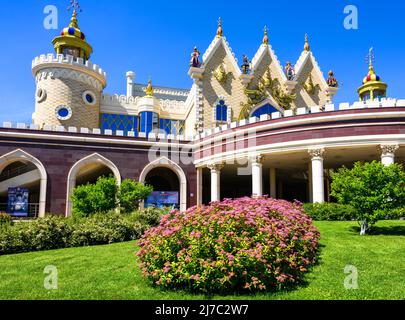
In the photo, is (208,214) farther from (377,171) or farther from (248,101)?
(248,101)

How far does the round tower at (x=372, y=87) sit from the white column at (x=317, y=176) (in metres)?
29.2

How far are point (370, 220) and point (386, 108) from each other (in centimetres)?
1154

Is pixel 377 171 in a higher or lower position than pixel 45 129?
lower

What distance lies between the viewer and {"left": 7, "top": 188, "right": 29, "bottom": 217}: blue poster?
2738 centimetres

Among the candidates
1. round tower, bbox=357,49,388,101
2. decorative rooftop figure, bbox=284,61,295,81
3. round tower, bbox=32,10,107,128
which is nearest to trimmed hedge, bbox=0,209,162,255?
round tower, bbox=32,10,107,128

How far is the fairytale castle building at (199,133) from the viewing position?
81.9ft

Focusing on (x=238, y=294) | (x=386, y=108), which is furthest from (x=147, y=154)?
(x=238, y=294)

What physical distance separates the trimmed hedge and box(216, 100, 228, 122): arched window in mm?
20325

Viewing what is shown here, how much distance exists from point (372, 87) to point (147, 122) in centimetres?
3342

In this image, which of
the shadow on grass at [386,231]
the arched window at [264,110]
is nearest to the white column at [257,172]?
the shadow on grass at [386,231]

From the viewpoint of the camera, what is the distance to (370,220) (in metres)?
15.8

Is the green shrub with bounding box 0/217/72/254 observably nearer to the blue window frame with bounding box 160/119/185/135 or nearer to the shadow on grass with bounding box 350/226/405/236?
the shadow on grass with bounding box 350/226/405/236

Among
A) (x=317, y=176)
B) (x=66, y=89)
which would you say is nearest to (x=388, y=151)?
(x=317, y=176)
